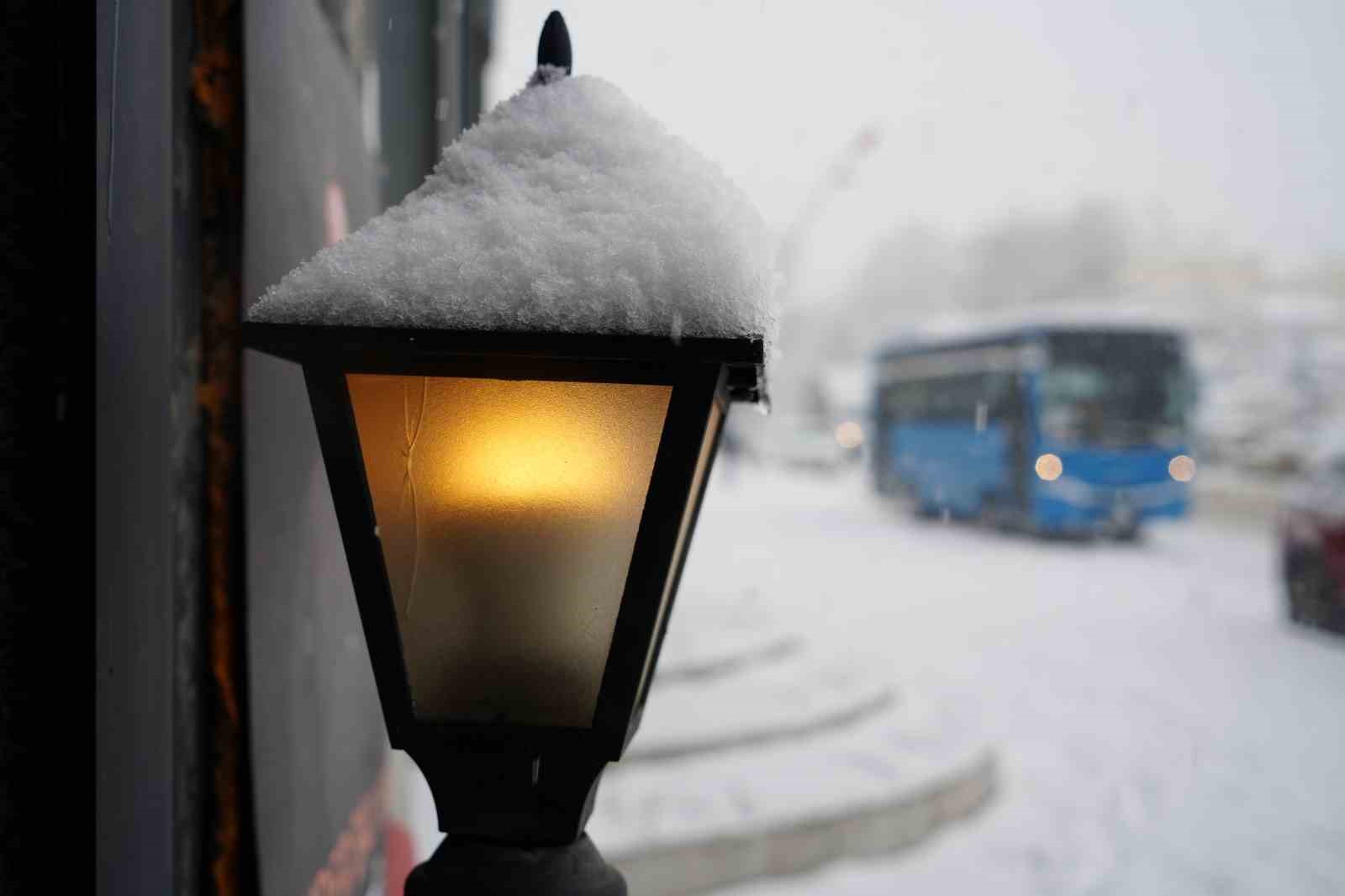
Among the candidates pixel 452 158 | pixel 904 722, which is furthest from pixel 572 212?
pixel 904 722

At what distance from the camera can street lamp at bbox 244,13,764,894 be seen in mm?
942

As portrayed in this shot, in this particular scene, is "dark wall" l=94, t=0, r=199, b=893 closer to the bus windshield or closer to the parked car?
the parked car

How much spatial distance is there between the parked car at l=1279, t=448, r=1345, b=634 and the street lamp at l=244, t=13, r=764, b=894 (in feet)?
27.0

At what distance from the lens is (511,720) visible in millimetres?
1058

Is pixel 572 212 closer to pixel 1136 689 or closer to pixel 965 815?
pixel 965 815

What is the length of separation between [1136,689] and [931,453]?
9.97m

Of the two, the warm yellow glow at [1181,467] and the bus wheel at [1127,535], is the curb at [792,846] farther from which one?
the bus wheel at [1127,535]

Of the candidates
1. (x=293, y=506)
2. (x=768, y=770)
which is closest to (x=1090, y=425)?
(x=768, y=770)

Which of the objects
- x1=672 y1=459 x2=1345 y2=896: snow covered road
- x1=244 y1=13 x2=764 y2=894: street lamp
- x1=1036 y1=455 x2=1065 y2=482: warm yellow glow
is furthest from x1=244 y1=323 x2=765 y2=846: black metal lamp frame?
x1=1036 y1=455 x2=1065 y2=482: warm yellow glow

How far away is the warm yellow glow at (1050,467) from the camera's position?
13.3 meters

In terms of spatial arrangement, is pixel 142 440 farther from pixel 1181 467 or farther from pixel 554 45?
pixel 1181 467

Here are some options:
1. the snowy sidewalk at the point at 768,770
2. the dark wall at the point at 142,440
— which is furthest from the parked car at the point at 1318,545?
the dark wall at the point at 142,440

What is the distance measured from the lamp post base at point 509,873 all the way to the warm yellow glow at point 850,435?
35271 mm

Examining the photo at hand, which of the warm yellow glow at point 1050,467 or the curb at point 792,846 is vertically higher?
the warm yellow glow at point 1050,467
